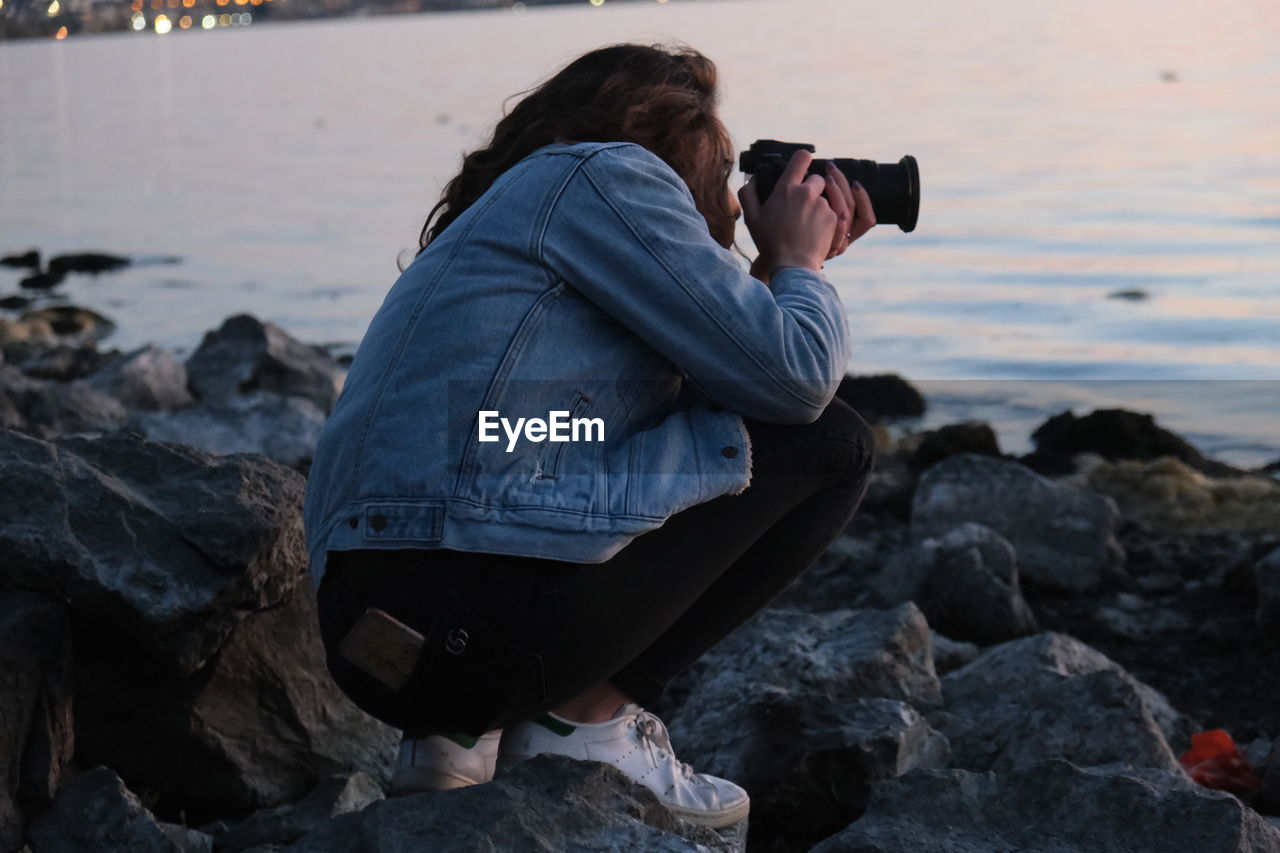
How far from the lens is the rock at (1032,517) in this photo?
464cm

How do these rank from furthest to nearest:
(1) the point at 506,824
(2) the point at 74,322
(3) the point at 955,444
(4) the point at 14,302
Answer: (4) the point at 14,302 < (2) the point at 74,322 < (3) the point at 955,444 < (1) the point at 506,824

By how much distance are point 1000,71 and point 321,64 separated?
26.4 meters

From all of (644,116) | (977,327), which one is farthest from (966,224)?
(644,116)

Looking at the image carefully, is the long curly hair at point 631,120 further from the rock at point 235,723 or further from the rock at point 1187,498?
the rock at point 1187,498

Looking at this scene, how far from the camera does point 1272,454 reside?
6.86m

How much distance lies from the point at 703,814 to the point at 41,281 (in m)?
13.4

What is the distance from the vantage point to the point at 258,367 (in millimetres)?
7590

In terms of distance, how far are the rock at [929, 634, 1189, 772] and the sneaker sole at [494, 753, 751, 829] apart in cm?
65

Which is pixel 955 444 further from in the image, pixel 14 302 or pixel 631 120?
pixel 14 302

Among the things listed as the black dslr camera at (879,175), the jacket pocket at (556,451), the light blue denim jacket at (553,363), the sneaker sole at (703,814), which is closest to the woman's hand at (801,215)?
the black dslr camera at (879,175)

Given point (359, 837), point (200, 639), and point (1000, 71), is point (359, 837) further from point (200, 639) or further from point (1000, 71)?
point (1000, 71)

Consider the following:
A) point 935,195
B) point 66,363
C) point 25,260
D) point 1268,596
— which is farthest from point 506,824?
point 25,260

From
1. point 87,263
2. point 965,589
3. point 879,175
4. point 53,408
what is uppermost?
point 879,175

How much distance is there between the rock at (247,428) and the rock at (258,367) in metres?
1.42
